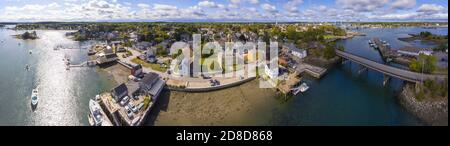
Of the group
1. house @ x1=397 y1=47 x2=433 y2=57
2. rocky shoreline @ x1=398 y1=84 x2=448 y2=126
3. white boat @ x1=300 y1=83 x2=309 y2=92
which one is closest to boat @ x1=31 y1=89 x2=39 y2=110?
white boat @ x1=300 y1=83 x2=309 y2=92

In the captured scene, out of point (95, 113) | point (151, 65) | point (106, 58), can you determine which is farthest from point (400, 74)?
point (106, 58)

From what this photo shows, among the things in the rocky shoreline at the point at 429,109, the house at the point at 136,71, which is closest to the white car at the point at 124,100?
the house at the point at 136,71

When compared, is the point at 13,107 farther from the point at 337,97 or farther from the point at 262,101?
the point at 337,97

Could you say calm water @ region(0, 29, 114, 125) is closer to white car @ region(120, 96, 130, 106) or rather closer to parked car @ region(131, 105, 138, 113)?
white car @ region(120, 96, 130, 106)

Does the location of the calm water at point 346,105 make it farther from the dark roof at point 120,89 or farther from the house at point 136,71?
the house at point 136,71

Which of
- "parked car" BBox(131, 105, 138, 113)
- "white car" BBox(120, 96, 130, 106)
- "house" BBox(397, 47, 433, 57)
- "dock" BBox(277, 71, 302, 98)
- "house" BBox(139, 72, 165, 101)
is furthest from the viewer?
"house" BBox(397, 47, 433, 57)

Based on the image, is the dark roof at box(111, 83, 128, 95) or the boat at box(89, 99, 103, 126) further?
the dark roof at box(111, 83, 128, 95)

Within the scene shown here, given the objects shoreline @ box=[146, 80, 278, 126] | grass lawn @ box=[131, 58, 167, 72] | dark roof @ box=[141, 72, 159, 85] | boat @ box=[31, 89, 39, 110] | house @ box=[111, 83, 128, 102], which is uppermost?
grass lawn @ box=[131, 58, 167, 72]
